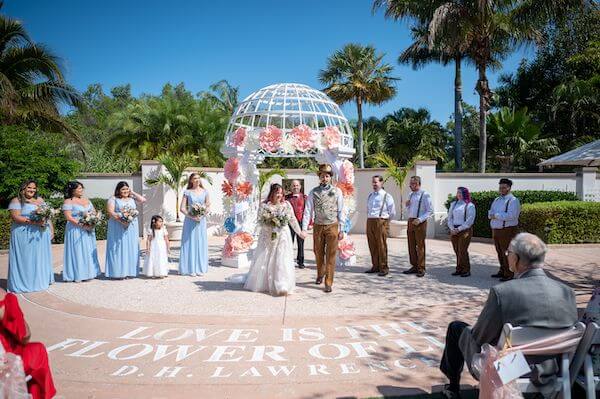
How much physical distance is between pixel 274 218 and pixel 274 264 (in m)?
0.80

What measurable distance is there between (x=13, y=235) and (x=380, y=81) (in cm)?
2610

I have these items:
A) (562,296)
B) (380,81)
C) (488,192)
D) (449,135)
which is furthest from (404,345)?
(449,135)

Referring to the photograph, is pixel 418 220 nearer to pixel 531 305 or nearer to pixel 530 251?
pixel 530 251

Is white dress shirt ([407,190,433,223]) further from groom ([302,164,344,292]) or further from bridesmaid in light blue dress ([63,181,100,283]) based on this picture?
bridesmaid in light blue dress ([63,181,100,283])

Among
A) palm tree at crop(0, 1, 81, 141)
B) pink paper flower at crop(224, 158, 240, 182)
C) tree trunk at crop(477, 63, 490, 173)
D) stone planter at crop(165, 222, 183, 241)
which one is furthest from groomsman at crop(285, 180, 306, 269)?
tree trunk at crop(477, 63, 490, 173)

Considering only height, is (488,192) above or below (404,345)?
above

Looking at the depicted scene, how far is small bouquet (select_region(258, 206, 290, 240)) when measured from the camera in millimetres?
7039

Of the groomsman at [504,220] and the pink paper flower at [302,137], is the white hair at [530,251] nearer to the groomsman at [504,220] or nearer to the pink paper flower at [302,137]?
the groomsman at [504,220]

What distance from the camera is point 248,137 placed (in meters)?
9.77

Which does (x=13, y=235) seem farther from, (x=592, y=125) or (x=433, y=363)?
(x=592, y=125)

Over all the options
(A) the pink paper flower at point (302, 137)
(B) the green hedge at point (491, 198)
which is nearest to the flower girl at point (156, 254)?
(A) the pink paper flower at point (302, 137)

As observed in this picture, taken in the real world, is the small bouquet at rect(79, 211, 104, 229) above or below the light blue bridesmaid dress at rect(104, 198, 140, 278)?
Result: above

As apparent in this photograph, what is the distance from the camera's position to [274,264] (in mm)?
7270

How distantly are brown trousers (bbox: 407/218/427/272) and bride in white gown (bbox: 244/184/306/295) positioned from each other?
8.57ft
